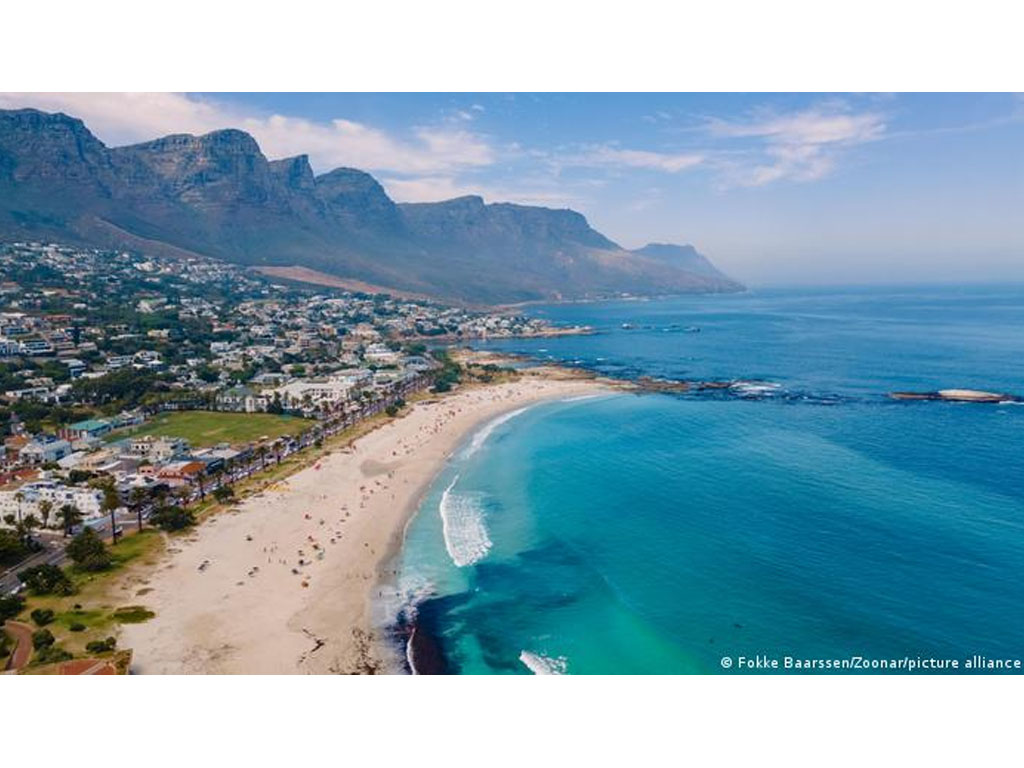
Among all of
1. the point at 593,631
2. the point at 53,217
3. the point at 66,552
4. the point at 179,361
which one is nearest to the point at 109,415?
the point at 179,361

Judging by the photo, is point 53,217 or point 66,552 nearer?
point 66,552

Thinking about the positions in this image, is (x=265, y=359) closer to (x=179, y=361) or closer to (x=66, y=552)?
(x=179, y=361)

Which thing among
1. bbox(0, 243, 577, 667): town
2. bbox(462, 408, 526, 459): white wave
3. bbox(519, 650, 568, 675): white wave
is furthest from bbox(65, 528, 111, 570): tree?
bbox(462, 408, 526, 459): white wave

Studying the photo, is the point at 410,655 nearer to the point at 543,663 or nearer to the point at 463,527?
the point at 543,663

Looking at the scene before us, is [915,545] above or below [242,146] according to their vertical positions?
below

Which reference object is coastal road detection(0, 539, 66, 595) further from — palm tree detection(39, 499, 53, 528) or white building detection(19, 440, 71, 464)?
white building detection(19, 440, 71, 464)

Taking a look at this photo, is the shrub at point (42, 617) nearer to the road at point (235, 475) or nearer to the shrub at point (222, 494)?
the road at point (235, 475)

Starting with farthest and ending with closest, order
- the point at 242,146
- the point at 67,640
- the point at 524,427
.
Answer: the point at 242,146 < the point at 524,427 < the point at 67,640

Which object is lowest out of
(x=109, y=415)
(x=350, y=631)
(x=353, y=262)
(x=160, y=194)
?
A: (x=350, y=631)

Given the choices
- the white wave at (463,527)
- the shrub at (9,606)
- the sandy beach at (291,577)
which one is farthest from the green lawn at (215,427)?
the shrub at (9,606)
